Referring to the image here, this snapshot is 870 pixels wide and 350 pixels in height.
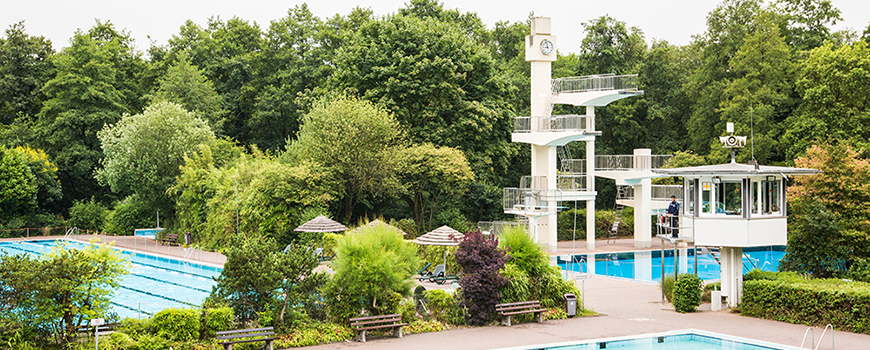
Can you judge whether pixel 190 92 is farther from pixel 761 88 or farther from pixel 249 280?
pixel 249 280

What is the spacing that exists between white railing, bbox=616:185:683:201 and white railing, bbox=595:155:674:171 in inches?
47.0

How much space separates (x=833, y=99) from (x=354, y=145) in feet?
85.0

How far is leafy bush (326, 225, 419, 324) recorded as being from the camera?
18.8 meters

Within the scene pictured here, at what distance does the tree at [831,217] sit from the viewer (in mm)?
23188

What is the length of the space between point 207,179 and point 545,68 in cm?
1831

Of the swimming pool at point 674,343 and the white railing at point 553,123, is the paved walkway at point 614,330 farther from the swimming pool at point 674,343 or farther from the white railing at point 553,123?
the white railing at point 553,123

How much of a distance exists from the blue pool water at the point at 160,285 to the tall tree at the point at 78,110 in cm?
1601

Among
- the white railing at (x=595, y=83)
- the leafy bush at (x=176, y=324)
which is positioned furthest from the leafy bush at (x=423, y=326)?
the white railing at (x=595, y=83)

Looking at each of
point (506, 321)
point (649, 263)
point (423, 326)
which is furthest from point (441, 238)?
point (649, 263)

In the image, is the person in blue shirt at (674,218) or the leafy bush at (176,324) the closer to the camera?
the leafy bush at (176,324)

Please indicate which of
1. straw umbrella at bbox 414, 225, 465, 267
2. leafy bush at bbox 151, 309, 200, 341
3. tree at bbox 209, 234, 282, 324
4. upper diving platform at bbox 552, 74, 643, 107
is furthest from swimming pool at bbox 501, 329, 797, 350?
upper diving platform at bbox 552, 74, 643, 107

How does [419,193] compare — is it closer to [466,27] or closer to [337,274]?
[466,27]

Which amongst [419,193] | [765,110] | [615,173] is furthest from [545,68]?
[765,110]

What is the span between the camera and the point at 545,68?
39094 mm
